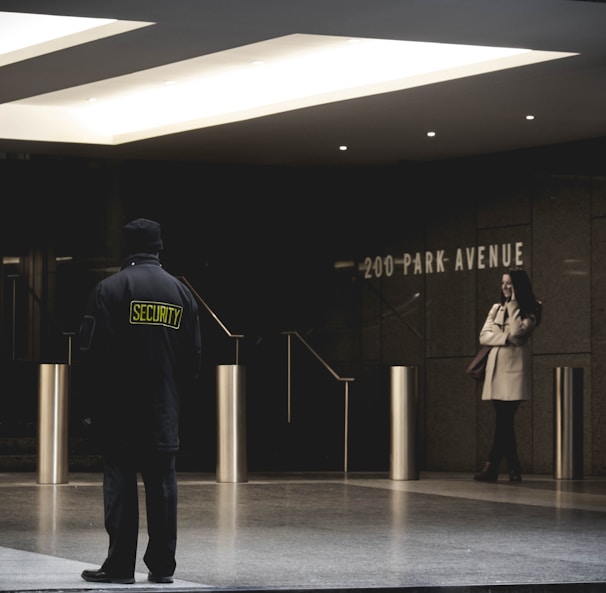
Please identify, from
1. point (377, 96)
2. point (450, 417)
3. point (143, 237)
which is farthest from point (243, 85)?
point (143, 237)

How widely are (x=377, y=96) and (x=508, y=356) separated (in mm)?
3062

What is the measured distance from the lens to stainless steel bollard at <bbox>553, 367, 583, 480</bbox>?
15.0 metres

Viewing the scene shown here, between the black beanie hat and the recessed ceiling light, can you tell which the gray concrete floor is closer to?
the black beanie hat

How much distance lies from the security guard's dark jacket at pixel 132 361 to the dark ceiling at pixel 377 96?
12.1 ft

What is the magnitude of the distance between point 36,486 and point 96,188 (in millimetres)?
6347

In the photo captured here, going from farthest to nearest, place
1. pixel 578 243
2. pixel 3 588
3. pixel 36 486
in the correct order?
pixel 578 243
pixel 36 486
pixel 3 588

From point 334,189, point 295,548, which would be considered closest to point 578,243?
point 334,189

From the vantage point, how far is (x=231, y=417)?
1424 centimetres

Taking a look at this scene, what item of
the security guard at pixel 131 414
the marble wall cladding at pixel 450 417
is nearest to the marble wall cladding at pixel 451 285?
the marble wall cladding at pixel 450 417

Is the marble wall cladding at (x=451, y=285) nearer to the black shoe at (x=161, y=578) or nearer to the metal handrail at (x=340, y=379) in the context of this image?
the metal handrail at (x=340, y=379)

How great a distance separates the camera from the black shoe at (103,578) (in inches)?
266

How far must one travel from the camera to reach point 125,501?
680 cm

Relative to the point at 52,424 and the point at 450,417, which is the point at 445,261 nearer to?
the point at 450,417

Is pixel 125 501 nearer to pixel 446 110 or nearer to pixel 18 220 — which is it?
pixel 446 110
